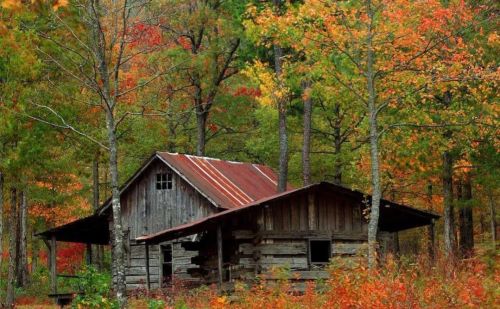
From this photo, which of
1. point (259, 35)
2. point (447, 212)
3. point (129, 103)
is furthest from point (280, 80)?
point (129, 103)

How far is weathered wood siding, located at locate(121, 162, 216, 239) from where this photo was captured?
31.9 meters

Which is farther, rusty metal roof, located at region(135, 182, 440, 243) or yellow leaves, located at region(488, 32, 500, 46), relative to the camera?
rusty metal roof, located at region(135, 182, 440, 243)

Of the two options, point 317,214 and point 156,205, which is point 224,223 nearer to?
point 317,214

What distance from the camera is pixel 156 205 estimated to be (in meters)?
33.0

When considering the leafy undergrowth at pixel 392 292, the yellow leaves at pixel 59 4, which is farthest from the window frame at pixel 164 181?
the yellow leaves at pixel 59 4

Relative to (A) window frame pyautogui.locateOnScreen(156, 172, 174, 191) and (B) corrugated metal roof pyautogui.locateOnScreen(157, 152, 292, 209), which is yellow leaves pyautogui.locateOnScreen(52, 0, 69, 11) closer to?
(B) corrugated metal roof pyautogui.locateOnScreen(157, 152, 292, 209)

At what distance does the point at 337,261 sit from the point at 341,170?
23202mm

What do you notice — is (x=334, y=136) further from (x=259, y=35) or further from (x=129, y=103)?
(x=259, y=35)

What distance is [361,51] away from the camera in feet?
80.5

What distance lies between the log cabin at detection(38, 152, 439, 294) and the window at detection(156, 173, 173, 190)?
0.04 m

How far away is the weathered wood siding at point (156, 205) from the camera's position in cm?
3191

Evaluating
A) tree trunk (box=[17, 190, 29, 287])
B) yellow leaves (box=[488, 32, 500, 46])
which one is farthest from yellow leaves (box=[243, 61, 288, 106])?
tree trunk (box=[17, 190, 29, 287])

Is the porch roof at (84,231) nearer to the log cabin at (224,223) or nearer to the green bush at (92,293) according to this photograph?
the log cabin at (224,223)

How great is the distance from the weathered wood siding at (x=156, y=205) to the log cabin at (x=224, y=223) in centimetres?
4
